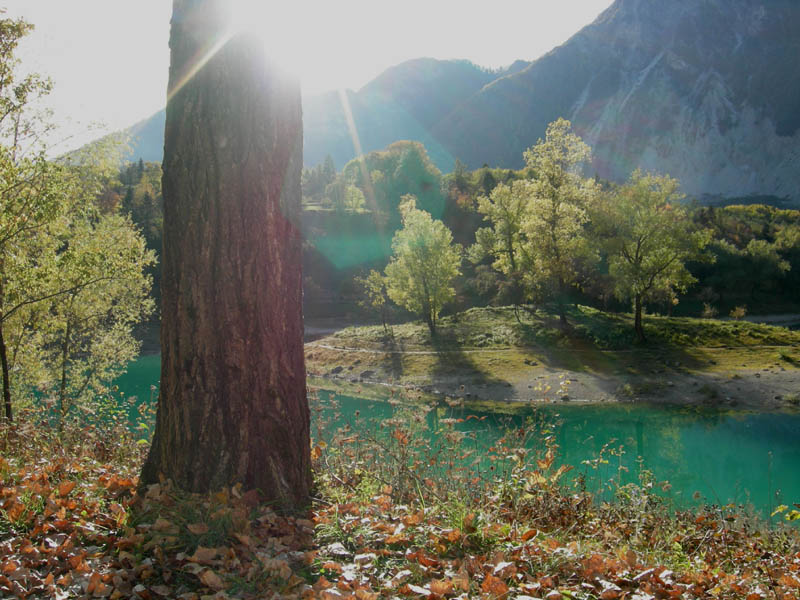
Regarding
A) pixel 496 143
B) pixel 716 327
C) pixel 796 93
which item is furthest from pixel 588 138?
pixel 716 327

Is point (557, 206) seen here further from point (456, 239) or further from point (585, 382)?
point (456, 239)

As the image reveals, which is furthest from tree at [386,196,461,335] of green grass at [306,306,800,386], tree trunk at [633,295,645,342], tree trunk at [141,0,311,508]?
tree trunk at [141,0,311,508]

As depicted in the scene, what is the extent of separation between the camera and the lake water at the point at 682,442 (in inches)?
500

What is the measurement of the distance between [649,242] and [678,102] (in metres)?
148

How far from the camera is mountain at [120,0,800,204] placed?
135500 mm

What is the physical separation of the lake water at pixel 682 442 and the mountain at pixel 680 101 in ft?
334

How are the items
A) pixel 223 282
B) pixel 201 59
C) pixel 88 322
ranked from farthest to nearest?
pixel 88 322
pixel 201 59
pixel 223 282

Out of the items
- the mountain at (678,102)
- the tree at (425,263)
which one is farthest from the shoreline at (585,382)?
the mountain at (678,102)

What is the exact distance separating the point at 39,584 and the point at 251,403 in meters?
1.51

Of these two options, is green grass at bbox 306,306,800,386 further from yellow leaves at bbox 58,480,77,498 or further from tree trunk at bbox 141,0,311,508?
yellow leaves at bbox 58,480,77,498

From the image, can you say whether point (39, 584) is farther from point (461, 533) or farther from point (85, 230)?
point (85, 230)

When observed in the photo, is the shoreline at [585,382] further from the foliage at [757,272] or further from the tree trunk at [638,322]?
the foliage at [757,272]

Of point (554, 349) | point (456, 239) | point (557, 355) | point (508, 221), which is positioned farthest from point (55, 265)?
point (456, 239)

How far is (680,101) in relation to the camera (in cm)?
15138
